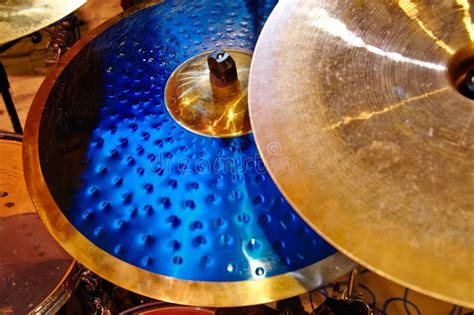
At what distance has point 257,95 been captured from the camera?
609 millimetres

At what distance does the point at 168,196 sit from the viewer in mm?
771

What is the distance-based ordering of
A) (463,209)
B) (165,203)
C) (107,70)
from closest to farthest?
(463,209), (165,203), (107,70)

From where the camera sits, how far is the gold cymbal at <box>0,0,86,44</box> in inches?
35.7

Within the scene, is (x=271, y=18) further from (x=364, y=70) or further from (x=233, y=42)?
(x=233, y=42)

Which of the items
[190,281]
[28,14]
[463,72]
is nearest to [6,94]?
[28,14]

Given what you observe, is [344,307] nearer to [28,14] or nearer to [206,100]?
[206,100]

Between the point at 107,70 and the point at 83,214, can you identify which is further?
the point at 107,70

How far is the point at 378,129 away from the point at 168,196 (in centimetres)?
35

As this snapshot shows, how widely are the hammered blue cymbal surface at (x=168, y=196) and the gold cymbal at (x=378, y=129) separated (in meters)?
0.21

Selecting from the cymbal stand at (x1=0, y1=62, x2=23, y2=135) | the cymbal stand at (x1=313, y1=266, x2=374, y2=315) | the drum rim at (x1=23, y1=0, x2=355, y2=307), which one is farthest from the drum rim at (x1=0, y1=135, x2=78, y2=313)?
the cymbal stand at (x1=0, y1=62, x2=23, y2=135)

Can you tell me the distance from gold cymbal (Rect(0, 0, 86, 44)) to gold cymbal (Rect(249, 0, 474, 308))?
48cm

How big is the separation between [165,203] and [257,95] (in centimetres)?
25

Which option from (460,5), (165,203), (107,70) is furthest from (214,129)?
(460,5)

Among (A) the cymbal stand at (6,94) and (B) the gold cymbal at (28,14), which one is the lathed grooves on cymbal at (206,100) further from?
(A) the cymbal stand at (6,94)
